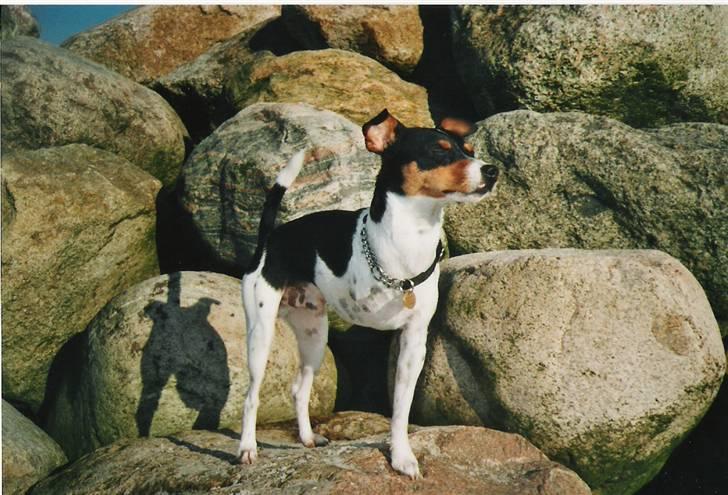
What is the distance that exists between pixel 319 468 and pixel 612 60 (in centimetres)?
642

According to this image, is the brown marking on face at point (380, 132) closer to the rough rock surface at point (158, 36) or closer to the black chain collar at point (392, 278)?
the black chain collar at point (392, 278)

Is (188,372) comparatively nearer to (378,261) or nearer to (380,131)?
(378,261)

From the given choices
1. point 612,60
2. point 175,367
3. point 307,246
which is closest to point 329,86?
point 612,60

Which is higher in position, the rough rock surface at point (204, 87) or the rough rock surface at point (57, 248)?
the rough rock surface at point (204, 87)

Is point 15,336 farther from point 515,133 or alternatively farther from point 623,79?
point 623,79

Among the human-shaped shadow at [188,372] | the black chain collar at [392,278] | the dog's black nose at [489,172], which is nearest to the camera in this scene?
the dog's black nose at [489,172]

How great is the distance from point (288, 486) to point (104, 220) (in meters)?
4.54

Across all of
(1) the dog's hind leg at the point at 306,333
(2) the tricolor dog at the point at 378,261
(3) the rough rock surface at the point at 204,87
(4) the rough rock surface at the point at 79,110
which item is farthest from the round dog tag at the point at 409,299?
(3) the rough rock surface at the point at 204,87

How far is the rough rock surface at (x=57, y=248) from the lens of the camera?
28.1 ft

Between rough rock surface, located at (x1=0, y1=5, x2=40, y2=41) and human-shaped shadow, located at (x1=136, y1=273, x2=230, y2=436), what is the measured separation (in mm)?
16840

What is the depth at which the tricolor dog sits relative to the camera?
211 inches

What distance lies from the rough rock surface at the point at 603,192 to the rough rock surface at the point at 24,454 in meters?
4.95

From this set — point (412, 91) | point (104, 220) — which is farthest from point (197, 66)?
point (104, 220)

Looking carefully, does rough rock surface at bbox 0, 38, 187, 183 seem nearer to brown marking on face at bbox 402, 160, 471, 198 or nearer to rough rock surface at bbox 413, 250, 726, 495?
rough rock surface at bbox 413, 250, 726, 495
